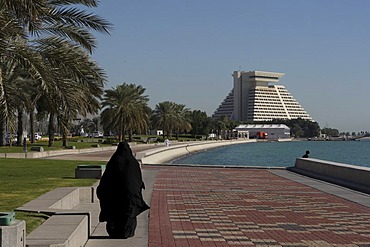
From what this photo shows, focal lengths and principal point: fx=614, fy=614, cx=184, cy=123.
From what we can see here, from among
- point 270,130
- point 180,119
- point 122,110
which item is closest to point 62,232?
point 122,110

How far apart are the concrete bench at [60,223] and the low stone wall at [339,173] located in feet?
33.7

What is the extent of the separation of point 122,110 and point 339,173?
45.5 meters

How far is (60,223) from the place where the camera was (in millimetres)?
8188

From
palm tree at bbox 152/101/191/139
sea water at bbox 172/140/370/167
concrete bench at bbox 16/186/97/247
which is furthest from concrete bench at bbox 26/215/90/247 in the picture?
palm tree at bbox 152/101/191/139

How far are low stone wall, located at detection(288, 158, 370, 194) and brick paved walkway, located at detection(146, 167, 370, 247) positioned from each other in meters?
1.54

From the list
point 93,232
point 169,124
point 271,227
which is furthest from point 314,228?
point 169,124

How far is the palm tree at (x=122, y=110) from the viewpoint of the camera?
6606 centimetres

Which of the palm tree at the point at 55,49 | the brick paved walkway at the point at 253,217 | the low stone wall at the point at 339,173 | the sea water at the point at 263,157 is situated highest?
the palm tree at the point at 55,49

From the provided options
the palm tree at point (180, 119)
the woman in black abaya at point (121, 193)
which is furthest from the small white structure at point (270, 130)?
the woman in black abaya at point (121, 193)

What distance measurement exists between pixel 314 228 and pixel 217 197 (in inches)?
229

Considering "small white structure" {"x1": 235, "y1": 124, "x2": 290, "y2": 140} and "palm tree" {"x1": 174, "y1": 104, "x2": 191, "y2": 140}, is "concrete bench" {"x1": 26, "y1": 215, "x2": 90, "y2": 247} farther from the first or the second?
"small white structure" {"x1": 235, "y1": 124, "x2": 290, "y2": 140}

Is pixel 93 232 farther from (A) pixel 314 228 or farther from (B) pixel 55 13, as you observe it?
(B) pixel 55 13

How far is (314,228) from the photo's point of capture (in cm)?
1111

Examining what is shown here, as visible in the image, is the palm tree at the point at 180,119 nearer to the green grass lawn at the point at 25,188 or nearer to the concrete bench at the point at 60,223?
the green grass lawn at the point at 25,188
